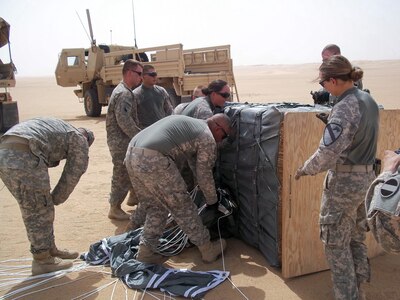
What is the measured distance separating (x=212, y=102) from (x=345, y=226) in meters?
2.16

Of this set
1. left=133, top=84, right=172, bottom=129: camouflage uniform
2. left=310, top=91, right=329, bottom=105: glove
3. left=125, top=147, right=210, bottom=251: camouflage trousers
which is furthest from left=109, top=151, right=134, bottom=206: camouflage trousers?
left=310, top=91, right=329, bottom=105: glove

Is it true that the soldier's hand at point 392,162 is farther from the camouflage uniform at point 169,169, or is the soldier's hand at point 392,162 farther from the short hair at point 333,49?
the short hair at point 333,49

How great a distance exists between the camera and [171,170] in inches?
131

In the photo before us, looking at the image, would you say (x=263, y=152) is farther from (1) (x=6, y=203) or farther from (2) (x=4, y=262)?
(1) (x=6, y=203)

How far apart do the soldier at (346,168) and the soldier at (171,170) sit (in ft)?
3.45

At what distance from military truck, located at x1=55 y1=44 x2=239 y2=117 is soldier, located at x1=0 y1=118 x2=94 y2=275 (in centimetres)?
714

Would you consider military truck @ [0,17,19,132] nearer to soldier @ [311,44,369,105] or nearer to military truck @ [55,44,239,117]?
military truck @ [55,44,239,117]

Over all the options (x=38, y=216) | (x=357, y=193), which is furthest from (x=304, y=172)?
(x=38, y=216)

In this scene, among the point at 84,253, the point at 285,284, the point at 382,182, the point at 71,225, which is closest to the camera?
the point at 382,182

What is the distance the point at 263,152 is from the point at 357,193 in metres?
1.01

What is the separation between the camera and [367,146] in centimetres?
255

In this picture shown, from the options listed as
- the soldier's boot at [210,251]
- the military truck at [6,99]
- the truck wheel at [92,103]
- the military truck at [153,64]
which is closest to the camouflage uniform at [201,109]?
the soldier's boot at [210,251]

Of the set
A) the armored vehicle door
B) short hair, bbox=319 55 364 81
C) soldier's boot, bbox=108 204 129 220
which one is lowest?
soldier's boot, bbox=108 204 129 220

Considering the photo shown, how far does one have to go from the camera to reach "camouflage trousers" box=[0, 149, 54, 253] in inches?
125
